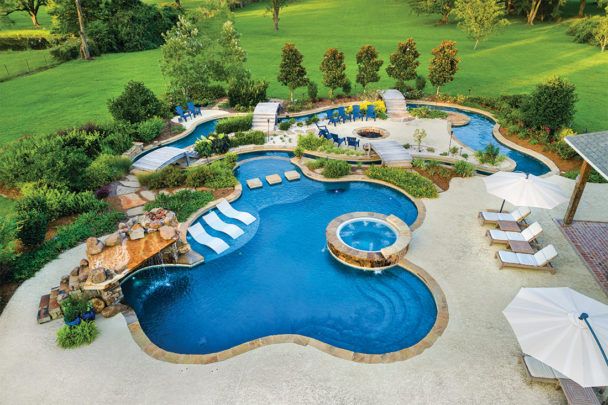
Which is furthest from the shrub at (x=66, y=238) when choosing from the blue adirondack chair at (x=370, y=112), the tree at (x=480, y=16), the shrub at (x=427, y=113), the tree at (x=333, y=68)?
the tree at (x=480, y=16)

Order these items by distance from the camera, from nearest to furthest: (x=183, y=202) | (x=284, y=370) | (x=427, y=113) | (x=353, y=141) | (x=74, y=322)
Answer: (x=284, y=370)
(x=74, y=322)
(x=183, y=202)
(x=353, y=141)
(x=427, y=113)

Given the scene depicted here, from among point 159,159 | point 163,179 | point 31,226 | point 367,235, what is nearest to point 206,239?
point 163,179

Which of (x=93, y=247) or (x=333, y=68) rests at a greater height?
(x=333, y=68)

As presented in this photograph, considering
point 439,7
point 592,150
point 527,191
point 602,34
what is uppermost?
point 439,7

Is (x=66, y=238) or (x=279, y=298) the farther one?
(x=66, y=238)

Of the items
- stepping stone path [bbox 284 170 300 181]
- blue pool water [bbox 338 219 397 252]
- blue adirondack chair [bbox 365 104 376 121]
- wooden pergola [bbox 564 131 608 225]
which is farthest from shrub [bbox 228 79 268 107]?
wooden pergola [bbox 564 131 608 225]

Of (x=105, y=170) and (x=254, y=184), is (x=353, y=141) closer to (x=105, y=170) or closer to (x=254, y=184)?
(x=254, y=184)

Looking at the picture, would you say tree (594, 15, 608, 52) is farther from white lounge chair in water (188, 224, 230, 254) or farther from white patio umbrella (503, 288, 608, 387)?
white lounge chair in water (188, 224, 230, 254)

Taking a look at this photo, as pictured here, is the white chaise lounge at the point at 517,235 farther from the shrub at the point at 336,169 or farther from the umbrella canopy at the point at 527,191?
the shrub at the point at 336,169
